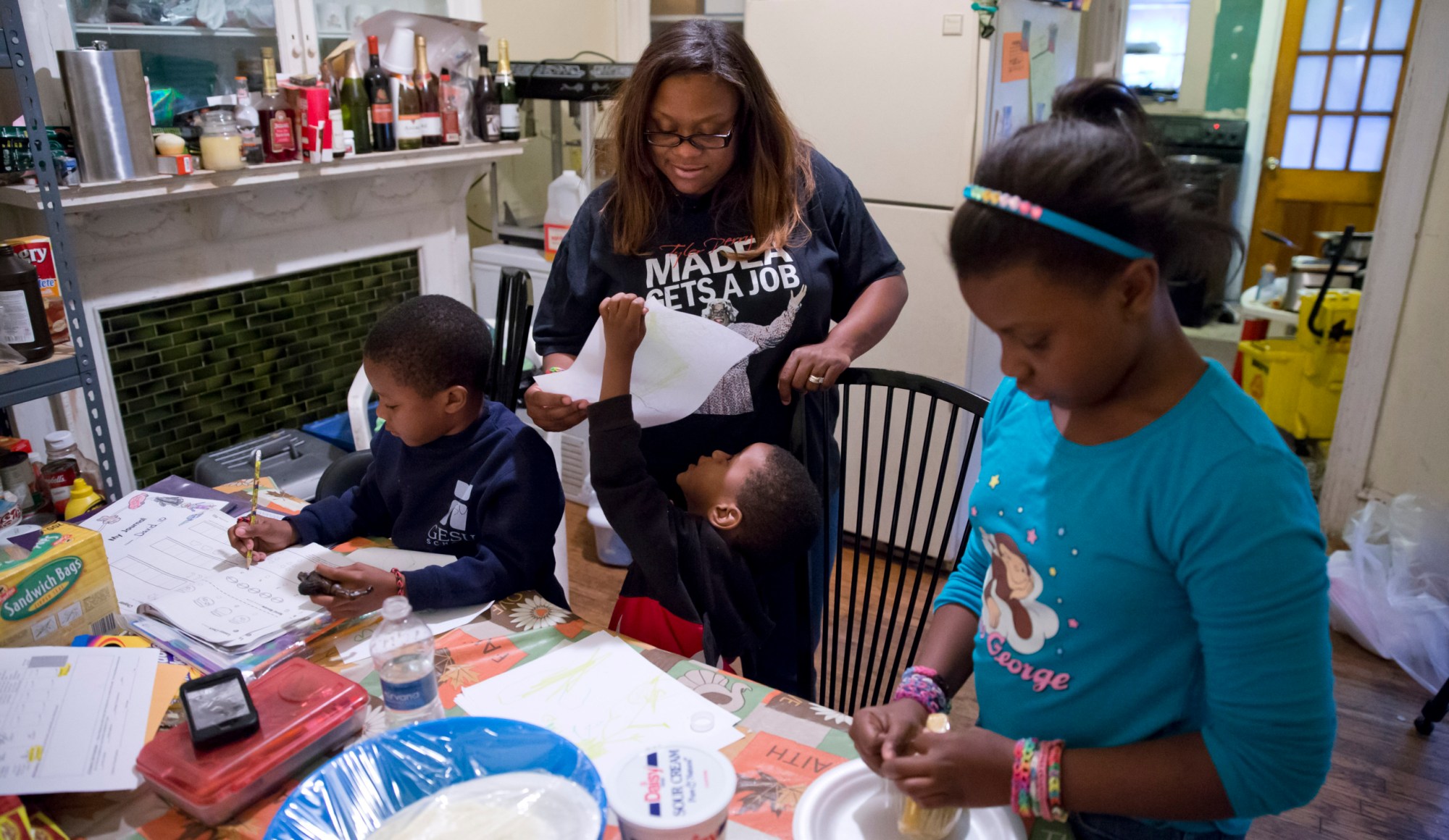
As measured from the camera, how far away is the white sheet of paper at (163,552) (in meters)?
1.32

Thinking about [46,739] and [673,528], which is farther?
[673,528]

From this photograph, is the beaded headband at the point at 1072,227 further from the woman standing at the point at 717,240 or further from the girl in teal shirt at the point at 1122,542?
the woman standing at the point at 717,240

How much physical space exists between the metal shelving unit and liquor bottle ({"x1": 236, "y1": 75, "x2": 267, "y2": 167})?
566mm

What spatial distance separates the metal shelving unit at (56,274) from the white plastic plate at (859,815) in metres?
1.45

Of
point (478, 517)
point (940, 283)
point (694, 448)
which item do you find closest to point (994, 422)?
point (694, 448)

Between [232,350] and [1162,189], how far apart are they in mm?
2433

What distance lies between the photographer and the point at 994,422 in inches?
37.8

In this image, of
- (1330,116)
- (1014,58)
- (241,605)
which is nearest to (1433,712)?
(1014,58)

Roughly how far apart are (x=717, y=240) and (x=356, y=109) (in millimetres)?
1461

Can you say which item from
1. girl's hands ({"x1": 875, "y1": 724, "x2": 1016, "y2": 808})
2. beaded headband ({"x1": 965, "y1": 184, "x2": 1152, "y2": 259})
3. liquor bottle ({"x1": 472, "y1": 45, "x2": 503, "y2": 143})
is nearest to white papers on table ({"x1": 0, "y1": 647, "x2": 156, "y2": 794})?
girl's hands ({"x1": 875, "y1": 724, "x2": 1016, "y2": 808})

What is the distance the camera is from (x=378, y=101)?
2436 mm

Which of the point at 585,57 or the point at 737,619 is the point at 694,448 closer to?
the point at 737,619

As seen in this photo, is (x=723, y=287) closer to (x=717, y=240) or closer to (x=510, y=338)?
(x=717, y=240)

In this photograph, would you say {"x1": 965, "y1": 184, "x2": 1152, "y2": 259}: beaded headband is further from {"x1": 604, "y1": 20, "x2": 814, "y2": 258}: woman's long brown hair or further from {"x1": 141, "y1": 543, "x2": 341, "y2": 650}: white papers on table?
{"x1": 141, "y1": 543, "x2": 341, "y2": 650}: white papers on table
